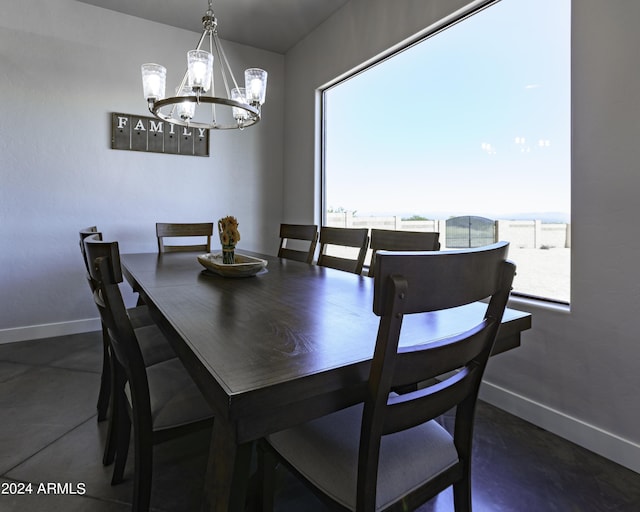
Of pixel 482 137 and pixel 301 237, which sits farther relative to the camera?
pixel 301 237

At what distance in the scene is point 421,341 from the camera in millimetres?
862

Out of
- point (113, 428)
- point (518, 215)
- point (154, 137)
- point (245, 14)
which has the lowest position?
point (113, 428)

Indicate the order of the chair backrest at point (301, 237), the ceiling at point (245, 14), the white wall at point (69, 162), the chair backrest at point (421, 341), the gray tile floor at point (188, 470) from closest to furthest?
the chair backrest at point (421, 341), the gray tile floor at point (188, 470), the chair backrest at point (301, 237), the white wall at point (69, 162), the ceiling at point (245, 14)

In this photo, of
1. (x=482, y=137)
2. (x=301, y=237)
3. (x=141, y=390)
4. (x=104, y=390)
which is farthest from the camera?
A: (x=301, y=237)

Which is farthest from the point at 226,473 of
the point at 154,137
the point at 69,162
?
the point at 154,137

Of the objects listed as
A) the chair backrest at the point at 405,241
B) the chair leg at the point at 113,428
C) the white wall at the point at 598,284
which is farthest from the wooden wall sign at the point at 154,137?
the white wall at the point at 598,284

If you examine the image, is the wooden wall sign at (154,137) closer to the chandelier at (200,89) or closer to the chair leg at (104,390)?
the chandelier at (200,89)

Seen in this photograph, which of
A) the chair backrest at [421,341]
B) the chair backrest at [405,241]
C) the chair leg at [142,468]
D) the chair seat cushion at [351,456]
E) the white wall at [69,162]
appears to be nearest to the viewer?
the chair backrest at [421,341]

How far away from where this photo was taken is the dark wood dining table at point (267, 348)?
650 millimetres

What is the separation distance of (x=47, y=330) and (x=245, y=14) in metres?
3.30

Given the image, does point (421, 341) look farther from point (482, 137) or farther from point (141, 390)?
point (482, 137)

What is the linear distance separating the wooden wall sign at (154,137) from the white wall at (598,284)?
3.16m

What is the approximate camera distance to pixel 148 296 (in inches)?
51.8

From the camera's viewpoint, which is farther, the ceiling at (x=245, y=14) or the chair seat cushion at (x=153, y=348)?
the ceiling at (x=245, y=14)
